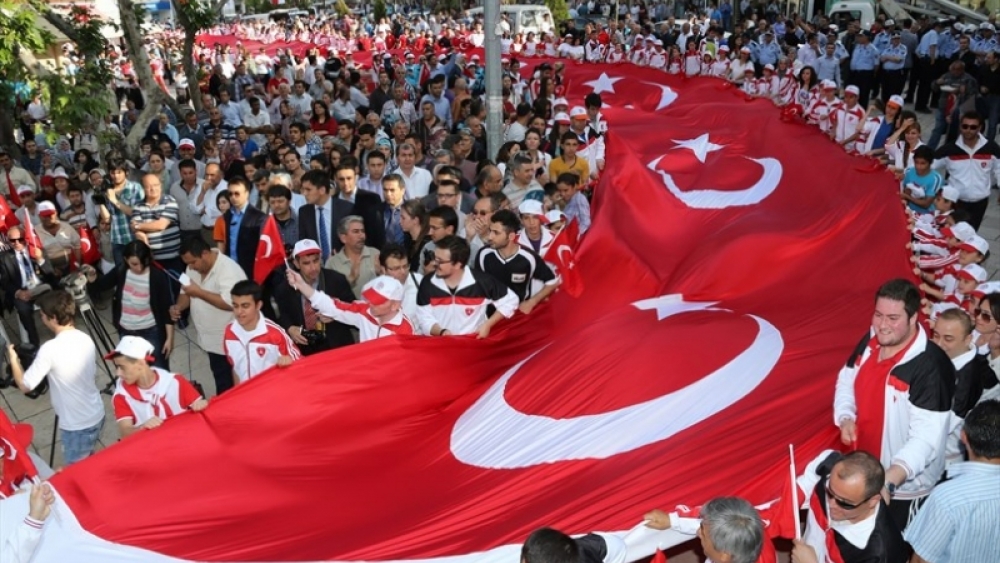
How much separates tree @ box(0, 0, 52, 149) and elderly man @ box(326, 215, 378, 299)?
198 inches

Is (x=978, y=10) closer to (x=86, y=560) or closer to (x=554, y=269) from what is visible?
(x=554, y=269)

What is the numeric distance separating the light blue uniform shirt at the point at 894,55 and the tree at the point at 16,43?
1440 centimetres

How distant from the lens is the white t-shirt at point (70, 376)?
504cm

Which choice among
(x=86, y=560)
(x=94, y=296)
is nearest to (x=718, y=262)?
(x=86, y=560)

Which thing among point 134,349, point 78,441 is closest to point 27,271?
point 78,441

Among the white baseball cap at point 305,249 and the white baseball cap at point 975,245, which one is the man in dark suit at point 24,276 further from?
the white baseball cap at point 975,245

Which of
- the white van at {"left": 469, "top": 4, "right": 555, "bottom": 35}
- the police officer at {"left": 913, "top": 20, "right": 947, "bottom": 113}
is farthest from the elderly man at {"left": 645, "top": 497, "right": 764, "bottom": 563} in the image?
the white van at {"left": 469, "top": 4, "right": 555, "bottom": 35}

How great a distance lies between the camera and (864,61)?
16.6 metres

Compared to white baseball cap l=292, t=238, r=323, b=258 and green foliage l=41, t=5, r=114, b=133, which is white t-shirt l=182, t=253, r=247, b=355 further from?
green foliage l=41, t=5, r=114, b=133

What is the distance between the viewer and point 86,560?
154 inches

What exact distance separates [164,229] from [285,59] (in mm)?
15971

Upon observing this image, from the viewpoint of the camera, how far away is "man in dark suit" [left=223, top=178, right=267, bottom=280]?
7.18 meters

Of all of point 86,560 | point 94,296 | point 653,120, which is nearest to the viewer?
point 86,560

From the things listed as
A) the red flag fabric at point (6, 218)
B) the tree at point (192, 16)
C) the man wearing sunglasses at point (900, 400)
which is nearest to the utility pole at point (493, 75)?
the red flag fabric at point (6, 218)
